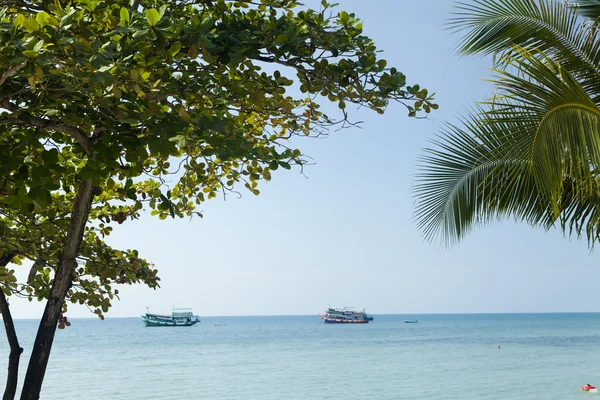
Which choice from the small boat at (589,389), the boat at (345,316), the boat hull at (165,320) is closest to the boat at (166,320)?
the boat hull at (165,320)

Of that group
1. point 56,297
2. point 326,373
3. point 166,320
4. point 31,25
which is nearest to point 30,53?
point 31,25

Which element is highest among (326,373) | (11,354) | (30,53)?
(30,53)

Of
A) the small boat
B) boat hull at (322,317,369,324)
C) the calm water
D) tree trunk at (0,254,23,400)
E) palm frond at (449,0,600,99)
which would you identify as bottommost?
the calm water

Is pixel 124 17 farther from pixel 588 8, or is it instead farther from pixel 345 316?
pixel 345 316

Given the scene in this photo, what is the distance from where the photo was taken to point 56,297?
3928 millimetres

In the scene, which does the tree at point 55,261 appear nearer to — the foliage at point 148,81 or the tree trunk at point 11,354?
the tree trunk at point 11,354

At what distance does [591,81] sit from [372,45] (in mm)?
3211

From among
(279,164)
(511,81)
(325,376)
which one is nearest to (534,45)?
(511,81)

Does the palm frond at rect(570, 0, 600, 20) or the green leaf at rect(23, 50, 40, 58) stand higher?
the palm frond at rect(570, 0, 600, 20)

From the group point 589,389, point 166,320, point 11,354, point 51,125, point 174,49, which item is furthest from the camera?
point 166,320

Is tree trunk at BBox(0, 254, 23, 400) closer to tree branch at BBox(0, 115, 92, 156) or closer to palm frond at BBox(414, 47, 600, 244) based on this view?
tree branch at BBox(0, 115, 92, 156)

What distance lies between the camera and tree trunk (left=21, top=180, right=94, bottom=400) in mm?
3768

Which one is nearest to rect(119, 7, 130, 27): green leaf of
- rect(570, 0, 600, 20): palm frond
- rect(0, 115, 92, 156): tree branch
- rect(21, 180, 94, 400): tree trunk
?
rect(0, 115, 92, 156): tree branch

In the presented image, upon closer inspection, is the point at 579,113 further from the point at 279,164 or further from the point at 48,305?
the point at 48,305
